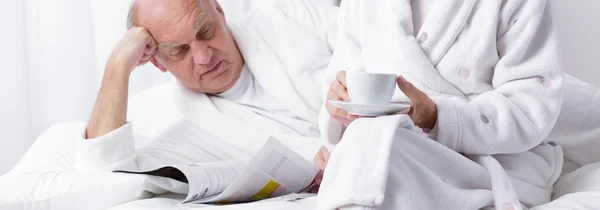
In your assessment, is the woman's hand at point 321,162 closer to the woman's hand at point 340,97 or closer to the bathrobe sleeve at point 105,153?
the woman's hand at point 340,97

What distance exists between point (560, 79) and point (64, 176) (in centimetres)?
114

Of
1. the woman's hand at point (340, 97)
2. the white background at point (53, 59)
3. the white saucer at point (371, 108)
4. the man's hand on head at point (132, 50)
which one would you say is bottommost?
the white background at point (53, 59)

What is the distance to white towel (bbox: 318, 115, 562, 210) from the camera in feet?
3.84

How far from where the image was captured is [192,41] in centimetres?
218

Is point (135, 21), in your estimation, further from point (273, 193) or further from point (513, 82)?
point (513, 82)

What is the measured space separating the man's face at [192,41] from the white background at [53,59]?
671mm

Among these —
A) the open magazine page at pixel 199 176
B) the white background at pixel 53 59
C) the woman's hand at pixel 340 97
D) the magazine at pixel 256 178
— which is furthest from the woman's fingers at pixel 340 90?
the white background at pixel 53 59

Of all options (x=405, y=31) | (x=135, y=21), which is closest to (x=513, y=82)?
(x=405, y=31)

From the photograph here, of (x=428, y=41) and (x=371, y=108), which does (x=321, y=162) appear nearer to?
(x=428, y=41)

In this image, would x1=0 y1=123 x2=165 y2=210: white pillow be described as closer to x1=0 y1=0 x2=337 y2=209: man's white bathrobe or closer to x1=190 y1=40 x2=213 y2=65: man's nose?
x1=0 y1=0 x2=337 y2=209: man's white bathrobe

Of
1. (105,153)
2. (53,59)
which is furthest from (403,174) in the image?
(53,59)

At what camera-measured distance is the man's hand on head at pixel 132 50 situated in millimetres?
2129

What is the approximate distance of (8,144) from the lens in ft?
9.20

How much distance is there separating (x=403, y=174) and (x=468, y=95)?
437 millimetres
